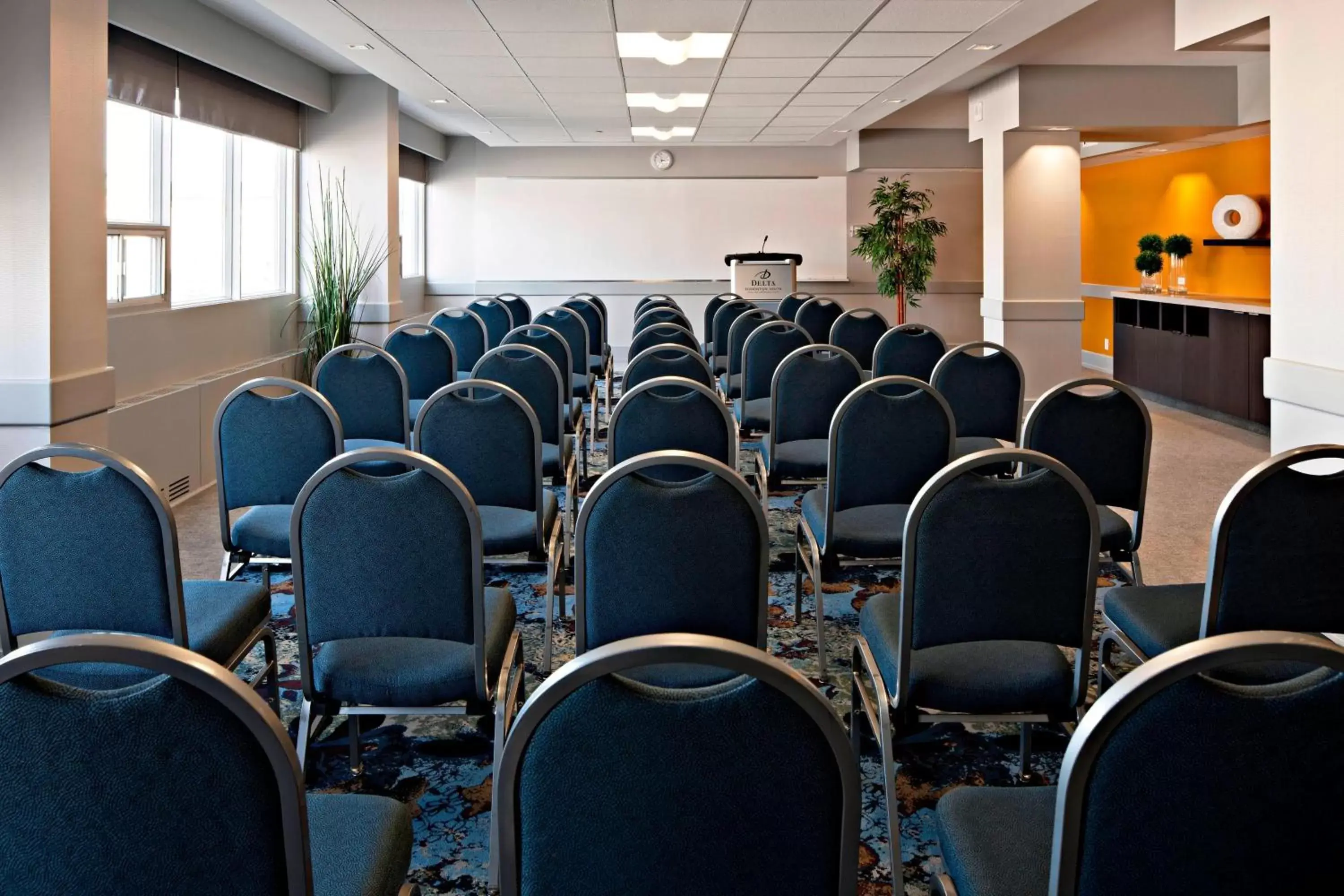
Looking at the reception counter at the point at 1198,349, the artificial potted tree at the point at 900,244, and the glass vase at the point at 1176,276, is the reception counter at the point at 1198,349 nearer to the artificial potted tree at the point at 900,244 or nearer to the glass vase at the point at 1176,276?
the glass vase at the point at 1176,276

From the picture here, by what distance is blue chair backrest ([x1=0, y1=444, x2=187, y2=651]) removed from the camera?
2504 millimetres

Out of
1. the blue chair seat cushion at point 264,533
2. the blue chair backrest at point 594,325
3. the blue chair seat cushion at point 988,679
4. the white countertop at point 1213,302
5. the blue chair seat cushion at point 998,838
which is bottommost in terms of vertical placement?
the blue chair seat cushion at point 998,838

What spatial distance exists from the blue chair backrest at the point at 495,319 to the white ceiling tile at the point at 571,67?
71.5 inches

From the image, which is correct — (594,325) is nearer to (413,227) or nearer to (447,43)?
(447,43)

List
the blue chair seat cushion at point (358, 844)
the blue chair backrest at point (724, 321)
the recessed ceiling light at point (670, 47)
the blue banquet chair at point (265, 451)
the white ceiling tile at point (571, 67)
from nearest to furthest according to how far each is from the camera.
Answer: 1. the blue chair seat cushion at point (358, 844)
2. the blue banquet chair at point (265, 451)
3. the recessed ceiling light at point (670, 47)
4. the white ceiling tile at point (571, 67)
5. the blue chair backrest at point (724, 321)

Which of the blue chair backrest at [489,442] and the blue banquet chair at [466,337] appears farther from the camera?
the blue banquet chair at [466,337]

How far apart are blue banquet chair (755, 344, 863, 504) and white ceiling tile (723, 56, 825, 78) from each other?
3.73 m

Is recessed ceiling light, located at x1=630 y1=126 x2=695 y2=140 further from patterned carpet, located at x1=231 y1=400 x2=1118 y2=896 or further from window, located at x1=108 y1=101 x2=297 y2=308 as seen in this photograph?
patterned carpet, located at x1=231 y1=400 x2=1118 y2=896

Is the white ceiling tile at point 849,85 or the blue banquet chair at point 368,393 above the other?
the white ceiling tile at point 849,85

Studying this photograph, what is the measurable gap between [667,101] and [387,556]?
8.64 metres

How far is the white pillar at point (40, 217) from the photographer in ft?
14.2

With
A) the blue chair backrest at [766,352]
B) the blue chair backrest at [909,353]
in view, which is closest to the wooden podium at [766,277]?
the blue chair backrest at [766,352]

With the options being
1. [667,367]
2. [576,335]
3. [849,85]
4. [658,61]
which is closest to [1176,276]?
[849,85]

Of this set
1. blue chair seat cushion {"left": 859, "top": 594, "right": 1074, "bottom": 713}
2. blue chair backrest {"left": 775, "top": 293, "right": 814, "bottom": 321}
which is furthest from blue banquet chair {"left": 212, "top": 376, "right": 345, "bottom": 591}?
blue chair backrest {"left": 775, "top": 293, "right": 814, "bottom": 321}
